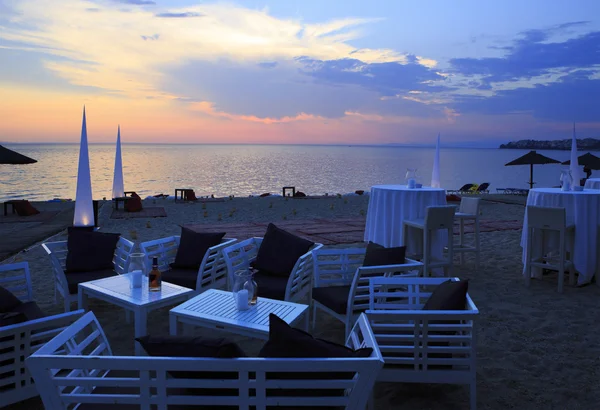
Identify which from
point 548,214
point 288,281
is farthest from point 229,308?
point 548,214

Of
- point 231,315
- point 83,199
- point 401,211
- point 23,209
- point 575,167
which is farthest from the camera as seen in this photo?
point 23,209

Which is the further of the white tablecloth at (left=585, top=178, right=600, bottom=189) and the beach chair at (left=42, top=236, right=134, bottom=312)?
the white tablecloth at (left=585, top=178, right=600, bottom=189)

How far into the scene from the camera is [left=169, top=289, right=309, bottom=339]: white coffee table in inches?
109

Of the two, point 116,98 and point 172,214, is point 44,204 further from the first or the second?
point 116,98

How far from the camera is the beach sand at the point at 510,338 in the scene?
277 centimetres

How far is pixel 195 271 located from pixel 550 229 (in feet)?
13.1

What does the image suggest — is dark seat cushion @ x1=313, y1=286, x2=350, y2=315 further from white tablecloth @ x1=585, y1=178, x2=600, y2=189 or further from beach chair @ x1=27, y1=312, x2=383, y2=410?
white tablecloth @ x1=585, y1=178, x2=600, y2=189

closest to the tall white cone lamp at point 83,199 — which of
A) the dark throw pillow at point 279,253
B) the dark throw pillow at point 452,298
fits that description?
the dark throw pillow at point 279,253

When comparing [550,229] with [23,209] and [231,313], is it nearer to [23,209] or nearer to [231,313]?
[231,313]

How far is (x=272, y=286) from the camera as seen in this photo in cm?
→ 389

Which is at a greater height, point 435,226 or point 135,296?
point 435,226

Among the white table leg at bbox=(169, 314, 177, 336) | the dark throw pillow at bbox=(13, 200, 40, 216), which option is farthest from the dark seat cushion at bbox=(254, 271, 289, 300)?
the dark throw pillow at bbox=(13, 200, 40, 216)

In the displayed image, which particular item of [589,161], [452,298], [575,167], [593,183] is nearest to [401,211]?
[575,167]

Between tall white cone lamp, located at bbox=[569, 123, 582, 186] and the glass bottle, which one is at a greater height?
tall white cone lamp, located at bbox=[569, 123, 582, 186]
